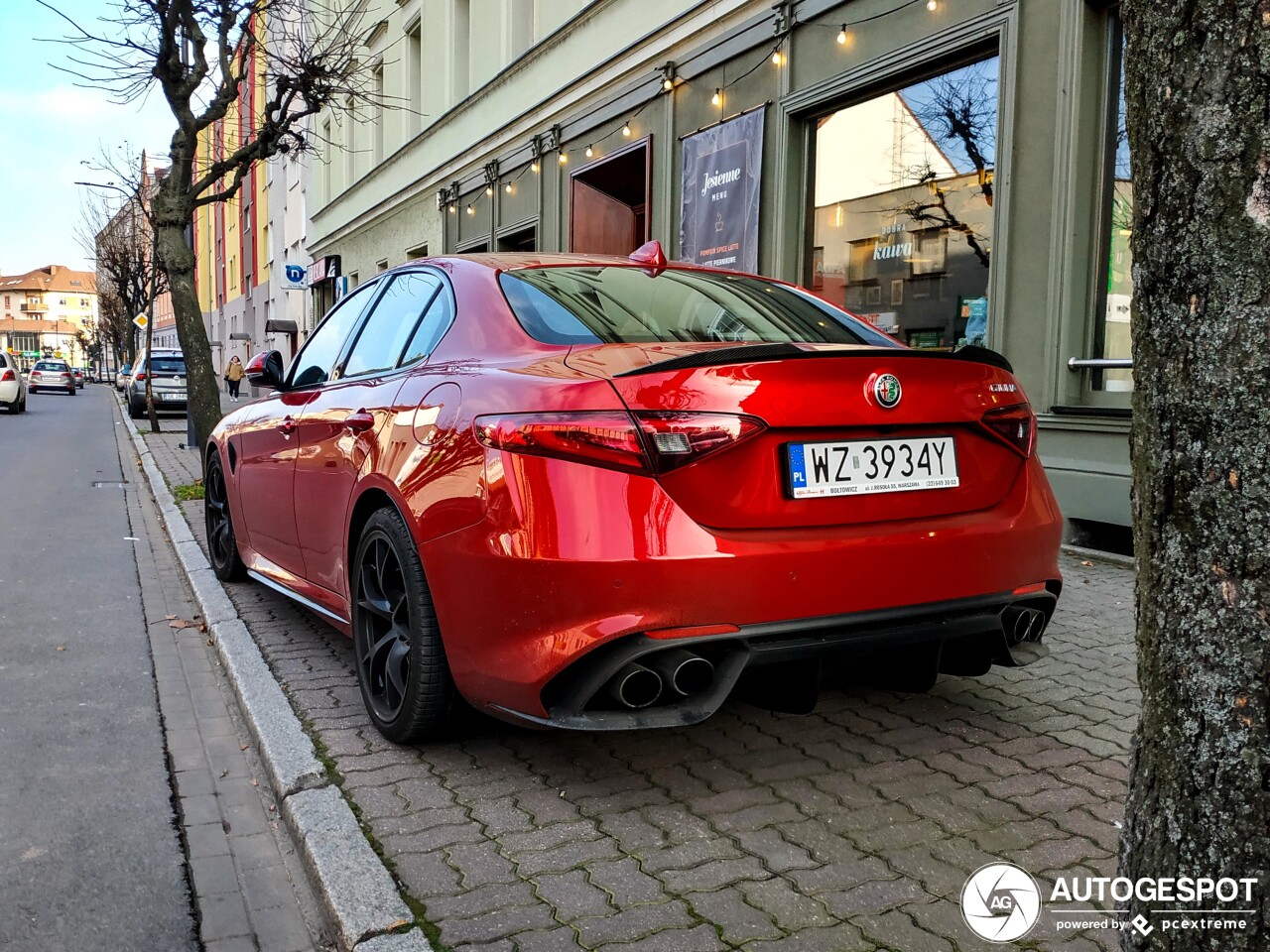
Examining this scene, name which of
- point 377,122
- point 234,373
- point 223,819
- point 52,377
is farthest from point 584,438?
point 52,377

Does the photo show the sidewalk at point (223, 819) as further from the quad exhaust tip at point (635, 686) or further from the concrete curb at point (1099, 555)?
the concrete curb at point (1099, 555)

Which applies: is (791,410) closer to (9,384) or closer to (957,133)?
(957,133)

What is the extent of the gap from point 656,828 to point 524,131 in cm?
1399

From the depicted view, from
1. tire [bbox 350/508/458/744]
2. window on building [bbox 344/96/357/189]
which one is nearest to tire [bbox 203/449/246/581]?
tire [bbox 350/508/458/744]

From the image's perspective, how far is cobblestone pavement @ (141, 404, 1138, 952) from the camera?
7.58 ft

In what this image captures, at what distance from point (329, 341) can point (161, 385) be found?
24.3 m

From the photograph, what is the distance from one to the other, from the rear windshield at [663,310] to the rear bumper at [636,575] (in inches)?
25.9

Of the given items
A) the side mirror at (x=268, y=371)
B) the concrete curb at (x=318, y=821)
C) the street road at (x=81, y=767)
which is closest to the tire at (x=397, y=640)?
the concrete curb at (x=318, y=821)

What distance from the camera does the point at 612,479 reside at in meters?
2.56

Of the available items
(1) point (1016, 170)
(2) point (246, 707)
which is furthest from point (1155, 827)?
(1) point (1016, 170)

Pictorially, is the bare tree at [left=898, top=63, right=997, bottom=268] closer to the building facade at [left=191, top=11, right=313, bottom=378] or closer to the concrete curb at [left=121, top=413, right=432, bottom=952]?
the concrete curb at [left=121, top=413, right=432, bottom=952]

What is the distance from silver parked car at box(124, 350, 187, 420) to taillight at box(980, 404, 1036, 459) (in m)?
26.6

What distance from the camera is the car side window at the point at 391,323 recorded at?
381 centimetres

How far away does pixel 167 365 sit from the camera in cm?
2720
